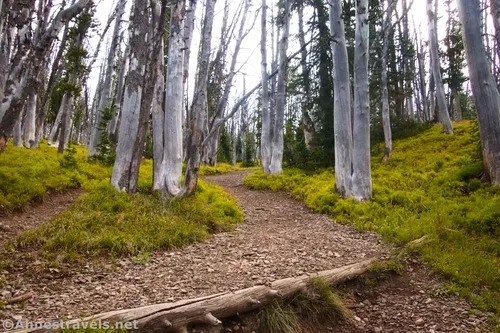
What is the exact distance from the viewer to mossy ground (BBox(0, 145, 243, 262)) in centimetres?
454

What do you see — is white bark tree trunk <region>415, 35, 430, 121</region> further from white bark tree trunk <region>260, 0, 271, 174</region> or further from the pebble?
the pebble

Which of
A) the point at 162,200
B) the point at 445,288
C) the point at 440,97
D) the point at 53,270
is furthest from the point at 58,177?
the point at 440,97

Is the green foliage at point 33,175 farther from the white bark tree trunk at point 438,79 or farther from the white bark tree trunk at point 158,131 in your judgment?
the white bark tree trunk at point 438,79

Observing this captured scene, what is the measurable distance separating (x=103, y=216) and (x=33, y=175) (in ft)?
12.2

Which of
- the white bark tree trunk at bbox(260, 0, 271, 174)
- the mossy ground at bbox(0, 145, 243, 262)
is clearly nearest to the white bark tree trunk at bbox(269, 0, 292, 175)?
the white bark tree trunk at bbox(260, 0, 271, 174)

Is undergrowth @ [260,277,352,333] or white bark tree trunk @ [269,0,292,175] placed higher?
white bark tree trunk @ [269,0,292,175]

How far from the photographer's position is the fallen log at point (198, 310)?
2.78 meters

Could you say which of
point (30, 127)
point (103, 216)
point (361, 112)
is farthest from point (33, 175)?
point (361, 112)

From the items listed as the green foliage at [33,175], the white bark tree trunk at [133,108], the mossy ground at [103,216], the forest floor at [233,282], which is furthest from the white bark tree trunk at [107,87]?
the forest floor at [233,282]

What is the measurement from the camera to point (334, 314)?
144 inches

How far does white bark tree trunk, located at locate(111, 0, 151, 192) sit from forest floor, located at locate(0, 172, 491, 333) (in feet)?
7.56

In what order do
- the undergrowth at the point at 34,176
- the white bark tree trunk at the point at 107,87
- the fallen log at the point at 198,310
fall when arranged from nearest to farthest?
the fallen log at the point at 198,310, the undergrowth at the point at 34,176, the white bark tree trunk at the point at 107,87

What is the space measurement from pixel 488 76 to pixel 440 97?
8.73m

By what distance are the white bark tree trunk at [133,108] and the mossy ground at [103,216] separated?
46cm
